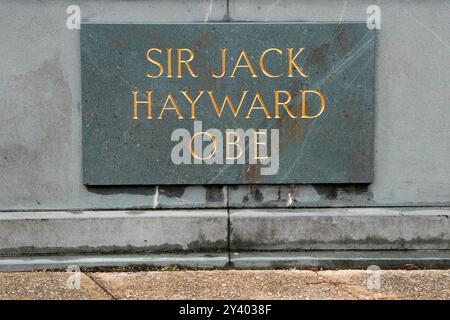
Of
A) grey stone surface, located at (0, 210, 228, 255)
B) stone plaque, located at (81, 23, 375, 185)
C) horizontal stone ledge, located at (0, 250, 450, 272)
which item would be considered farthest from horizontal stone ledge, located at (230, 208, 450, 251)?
stone plaque, located at (81, 23, 375, 185)

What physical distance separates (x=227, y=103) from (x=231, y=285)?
4.83ft

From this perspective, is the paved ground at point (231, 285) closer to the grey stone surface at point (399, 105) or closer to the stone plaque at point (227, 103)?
the grey stone surface at point (399, 105)

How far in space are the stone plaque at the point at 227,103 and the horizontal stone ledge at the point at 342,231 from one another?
323 mm

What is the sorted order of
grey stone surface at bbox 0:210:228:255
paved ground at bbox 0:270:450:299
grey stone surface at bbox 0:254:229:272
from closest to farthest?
paved ground at bbox 0:270:450:299 → grey stone surface at bbox 0:254:229:272 → grey stone surface at bbox 0:210:228:255

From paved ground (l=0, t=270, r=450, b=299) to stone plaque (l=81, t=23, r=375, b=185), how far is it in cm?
80

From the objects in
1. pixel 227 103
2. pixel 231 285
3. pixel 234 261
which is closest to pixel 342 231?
pixel 234 261

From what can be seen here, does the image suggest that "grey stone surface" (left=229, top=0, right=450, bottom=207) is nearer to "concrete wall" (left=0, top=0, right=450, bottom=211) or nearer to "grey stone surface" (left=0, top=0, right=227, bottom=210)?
"concrete wall" (left=0, top=0, right=450, bottom=211)

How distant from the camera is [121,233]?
4.77 m

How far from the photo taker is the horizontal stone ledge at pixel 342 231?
189 inches

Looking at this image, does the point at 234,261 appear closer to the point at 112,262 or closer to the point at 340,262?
the point at 340,262

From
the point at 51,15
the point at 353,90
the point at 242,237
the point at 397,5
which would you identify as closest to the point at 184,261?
the point at 242,237

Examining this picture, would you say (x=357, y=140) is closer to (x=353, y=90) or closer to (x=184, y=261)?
(x=353, y=90)

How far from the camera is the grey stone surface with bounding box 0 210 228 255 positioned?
4.75 m

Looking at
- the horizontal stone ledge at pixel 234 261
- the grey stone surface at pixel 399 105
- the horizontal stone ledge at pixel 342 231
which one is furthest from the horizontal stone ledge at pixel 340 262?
the grey stone surface at pixel 399 105
